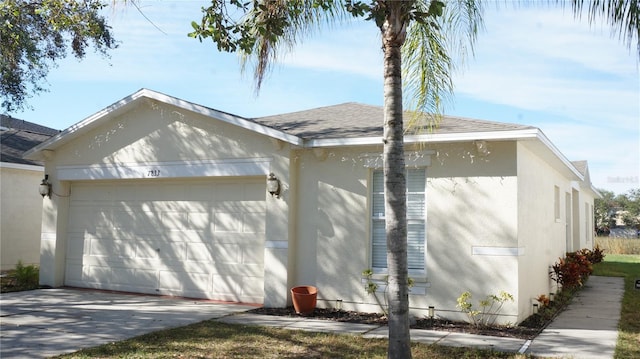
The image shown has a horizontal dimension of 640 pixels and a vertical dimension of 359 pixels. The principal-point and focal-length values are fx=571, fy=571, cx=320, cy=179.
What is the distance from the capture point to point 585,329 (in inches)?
368

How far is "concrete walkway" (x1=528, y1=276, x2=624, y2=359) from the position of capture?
7.61 m

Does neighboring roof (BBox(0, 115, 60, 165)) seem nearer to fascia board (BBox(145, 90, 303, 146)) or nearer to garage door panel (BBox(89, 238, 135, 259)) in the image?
garage door panel (BBox(89, 238, 135, 259))

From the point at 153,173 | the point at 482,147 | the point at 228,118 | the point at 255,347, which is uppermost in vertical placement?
the point at 228,118

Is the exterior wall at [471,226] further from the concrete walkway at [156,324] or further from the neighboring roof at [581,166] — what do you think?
the neighboring roof at [581,166]

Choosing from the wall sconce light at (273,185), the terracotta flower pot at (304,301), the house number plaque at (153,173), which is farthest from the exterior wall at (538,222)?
the house number plaque at (153,173)

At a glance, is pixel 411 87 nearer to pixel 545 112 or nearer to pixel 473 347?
pixel 473 347

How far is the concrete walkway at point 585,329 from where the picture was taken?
761 centimetres

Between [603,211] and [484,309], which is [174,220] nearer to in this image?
[484,309]

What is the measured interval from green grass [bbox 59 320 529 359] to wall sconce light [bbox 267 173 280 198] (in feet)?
9.69

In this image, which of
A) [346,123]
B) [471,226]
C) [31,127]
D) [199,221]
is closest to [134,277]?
[199,221]

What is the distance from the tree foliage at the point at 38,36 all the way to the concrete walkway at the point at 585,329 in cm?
902

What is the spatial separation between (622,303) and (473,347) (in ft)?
20.8

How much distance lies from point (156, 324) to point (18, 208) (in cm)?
1012

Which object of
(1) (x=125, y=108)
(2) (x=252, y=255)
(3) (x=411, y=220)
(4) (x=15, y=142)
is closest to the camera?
(3) (x=411, y=220)
